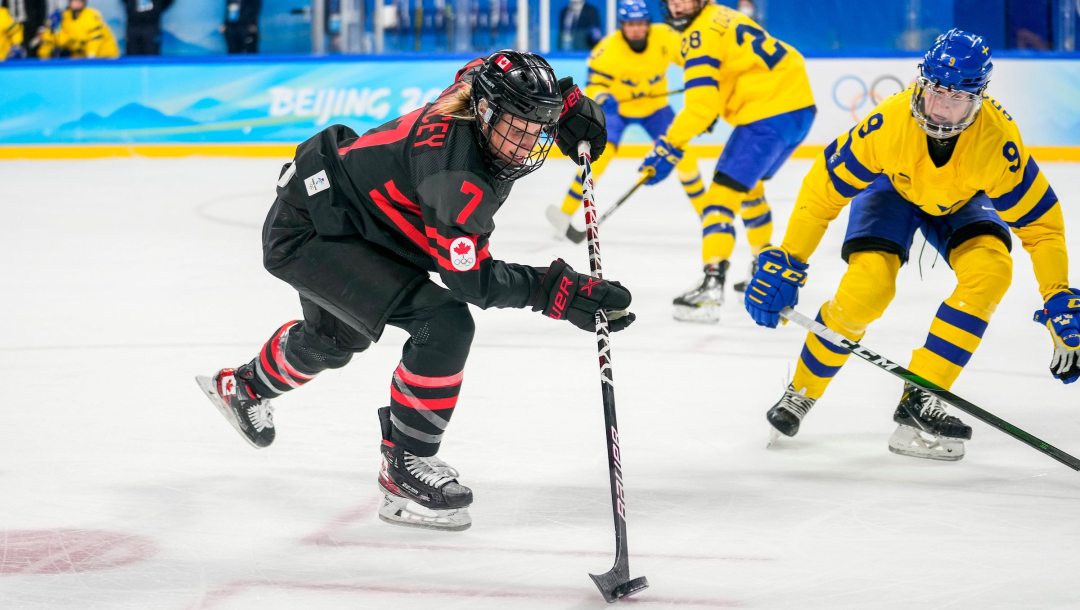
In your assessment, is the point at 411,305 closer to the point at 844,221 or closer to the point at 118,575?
the point at 118,575

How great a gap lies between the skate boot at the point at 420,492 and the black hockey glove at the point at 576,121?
0.82 m

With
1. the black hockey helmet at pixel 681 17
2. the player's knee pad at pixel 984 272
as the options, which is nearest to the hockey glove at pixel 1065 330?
the player's knee pad at pixel 984 272

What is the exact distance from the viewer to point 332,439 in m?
3.02

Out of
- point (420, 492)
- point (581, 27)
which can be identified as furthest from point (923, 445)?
point (581, 27)

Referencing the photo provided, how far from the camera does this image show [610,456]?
2.32m

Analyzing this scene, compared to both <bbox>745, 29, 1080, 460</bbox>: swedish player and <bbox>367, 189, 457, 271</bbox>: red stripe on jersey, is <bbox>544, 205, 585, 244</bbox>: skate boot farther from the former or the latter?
<bbox>367, 189, 457, 271</bbox>: red stripe on jersey

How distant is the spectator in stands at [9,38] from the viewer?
10672 mm

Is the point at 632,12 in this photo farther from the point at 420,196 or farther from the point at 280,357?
the point at 420,196

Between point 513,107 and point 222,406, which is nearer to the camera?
point 513,107

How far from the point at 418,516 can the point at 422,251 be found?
580 millimetres

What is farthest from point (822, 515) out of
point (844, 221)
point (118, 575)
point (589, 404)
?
point (844, 221)

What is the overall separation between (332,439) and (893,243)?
60.8 inches

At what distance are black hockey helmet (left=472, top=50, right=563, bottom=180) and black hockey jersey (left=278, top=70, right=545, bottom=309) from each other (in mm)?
44

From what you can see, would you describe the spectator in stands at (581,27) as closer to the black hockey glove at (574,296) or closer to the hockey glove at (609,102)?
the hockey glove at (609,102)
